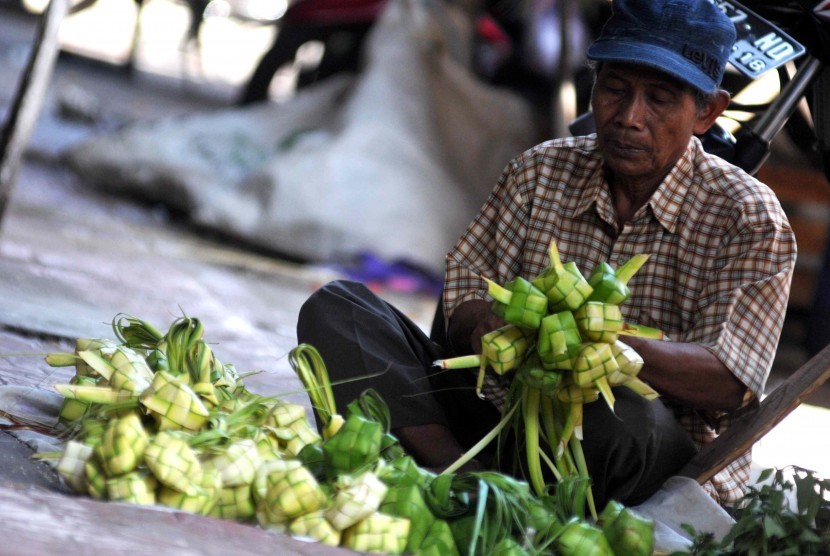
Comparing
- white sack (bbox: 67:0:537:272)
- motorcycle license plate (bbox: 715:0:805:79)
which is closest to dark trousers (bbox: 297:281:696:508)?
motorcycle license plate (bbox: 715:0:805:79)

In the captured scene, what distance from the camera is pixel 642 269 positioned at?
254 cm

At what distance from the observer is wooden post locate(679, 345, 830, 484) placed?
234 centimetres

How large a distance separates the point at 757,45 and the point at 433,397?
1.23m

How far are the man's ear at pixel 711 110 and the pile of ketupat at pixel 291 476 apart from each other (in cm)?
87

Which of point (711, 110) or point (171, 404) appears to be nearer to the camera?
point (171, 404)

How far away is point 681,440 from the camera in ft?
8.13

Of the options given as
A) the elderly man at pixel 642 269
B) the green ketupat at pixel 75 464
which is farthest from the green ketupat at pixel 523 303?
the green ketupat at pixel 75 464

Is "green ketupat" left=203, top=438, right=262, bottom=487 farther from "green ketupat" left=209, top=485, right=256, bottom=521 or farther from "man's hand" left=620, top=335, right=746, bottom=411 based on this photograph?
"man's hand" left=620, top=335, right=746, bottom=411

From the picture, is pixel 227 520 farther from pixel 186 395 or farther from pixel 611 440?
pixel 611 440

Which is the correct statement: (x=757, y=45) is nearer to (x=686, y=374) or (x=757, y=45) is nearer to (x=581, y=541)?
(x=686, y=374)

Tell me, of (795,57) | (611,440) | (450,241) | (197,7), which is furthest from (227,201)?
(197,7)

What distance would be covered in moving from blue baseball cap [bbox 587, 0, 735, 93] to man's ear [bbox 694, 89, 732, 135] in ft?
0.21

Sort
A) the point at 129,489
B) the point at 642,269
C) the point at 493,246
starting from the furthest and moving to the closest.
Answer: the point at 493,246 < the point at 642,269 < the point at 129,489

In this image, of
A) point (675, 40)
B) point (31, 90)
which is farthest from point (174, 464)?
point (31, 90)
